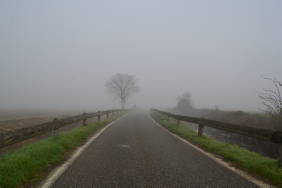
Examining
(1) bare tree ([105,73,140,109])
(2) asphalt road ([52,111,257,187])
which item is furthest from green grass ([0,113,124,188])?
(1) bare tree ([105,73,140,109])

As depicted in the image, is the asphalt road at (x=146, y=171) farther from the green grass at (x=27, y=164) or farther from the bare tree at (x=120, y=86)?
the bare tree at (x=120, y=86)

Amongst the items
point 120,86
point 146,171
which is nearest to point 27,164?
point 146,171

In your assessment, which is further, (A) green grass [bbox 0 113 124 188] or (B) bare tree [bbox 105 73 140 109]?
(B) bare tree [bbox 105 73 140 109]

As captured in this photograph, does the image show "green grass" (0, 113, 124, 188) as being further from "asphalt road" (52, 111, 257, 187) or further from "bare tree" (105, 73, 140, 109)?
"bare tree" (105, 73, 140, 109)

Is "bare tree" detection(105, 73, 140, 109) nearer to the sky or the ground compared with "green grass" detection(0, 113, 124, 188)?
nearer to the sky

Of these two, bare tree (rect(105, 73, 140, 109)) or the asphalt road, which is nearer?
the asphalt road

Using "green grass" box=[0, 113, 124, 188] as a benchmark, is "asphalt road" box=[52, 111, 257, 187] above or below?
below

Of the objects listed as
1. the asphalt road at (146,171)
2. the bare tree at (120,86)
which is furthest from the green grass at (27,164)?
the bare tree at (120,86)

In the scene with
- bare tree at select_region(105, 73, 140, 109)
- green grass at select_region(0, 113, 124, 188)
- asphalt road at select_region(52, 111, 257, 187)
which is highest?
bare tree at select_region(105, 73, 140, 109)

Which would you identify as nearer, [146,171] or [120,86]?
[146,171]

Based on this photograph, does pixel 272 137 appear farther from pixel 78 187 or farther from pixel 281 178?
pixel 78 187

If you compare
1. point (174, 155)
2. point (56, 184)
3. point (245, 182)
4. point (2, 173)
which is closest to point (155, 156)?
point (174, 155)

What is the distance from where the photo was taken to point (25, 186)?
263cm

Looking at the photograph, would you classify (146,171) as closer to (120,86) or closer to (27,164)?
(27,164)
